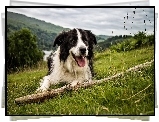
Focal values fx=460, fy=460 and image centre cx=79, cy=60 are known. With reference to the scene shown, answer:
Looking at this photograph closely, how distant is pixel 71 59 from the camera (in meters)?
4.34

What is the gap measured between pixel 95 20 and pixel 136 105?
907mm

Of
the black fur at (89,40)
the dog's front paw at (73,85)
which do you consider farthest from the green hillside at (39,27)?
the dog's front paw at (73,85)

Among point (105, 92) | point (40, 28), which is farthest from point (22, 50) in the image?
point (105, 92)

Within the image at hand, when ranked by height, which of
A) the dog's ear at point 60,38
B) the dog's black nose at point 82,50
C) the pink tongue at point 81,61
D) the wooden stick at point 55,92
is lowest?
the wooden stick at point 55,92

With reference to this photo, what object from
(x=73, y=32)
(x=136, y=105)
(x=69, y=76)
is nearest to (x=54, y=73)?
(x=69, y=76)

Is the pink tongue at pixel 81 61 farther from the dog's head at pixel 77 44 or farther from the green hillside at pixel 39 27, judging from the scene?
the green hillside at pixel 39 27

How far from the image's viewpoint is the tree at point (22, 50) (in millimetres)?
4438

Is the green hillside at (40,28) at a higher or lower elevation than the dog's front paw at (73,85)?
higher

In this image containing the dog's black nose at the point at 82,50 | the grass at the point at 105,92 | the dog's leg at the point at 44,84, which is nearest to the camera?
the dog's black nose at the point at 82,50

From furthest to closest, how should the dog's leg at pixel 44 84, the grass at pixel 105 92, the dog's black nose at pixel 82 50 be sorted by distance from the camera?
1. the dog's leg at pixel 44 84
2. the grass at pixel 105 92
3. the dog's black nose at pixel 82 50

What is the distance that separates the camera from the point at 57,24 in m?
4.45

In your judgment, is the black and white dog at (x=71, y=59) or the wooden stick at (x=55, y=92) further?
the wooden stick at (x=55, y=92)

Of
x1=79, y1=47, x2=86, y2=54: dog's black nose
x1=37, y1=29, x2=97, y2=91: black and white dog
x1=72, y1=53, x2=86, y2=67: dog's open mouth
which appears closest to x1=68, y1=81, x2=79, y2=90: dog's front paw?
x1=37, y1=29, x2=97, y2=91: black and white dog

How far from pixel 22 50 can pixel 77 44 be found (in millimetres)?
588
